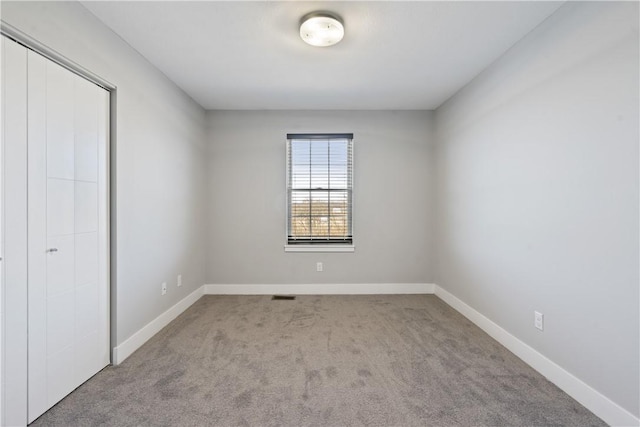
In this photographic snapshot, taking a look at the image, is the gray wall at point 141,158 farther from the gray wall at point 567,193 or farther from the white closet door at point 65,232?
the gray wall at point 567,193

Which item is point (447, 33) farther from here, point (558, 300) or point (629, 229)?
point (558, 300)

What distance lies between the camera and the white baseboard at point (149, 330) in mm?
2307

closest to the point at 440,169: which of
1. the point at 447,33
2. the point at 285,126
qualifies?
the point at 447,33

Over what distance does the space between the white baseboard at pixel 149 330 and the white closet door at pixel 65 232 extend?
0.30ft

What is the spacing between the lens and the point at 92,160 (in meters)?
2.10

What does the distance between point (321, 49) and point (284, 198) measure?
2054mm

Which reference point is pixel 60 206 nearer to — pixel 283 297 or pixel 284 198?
pixel 284 198

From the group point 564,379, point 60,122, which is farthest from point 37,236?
point 564,379

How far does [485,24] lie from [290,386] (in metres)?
2.93

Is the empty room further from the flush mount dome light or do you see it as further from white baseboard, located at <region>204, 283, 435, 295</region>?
white baseboard, located at <region>204, 283, 435, 295</region>

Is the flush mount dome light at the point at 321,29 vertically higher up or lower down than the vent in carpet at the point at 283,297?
higher up

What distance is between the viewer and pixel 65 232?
189cm

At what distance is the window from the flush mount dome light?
191 cm

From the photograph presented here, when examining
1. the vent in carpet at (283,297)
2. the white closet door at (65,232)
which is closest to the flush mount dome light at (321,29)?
the white closet door at (65,232)
